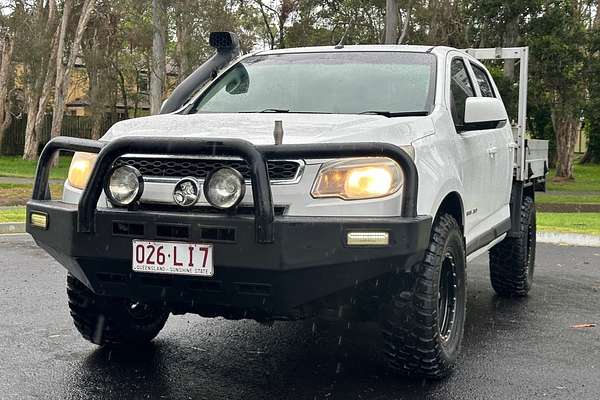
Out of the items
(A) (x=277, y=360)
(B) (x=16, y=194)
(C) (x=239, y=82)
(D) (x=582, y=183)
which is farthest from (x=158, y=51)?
(A) (x=277, y=360)

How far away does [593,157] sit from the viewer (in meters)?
51.4

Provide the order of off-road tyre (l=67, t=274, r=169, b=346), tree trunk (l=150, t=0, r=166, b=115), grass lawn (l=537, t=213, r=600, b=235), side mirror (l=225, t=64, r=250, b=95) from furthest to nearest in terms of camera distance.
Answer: tree trunk (l=150, t=0, r=166, b=115) → grass lawn (l=537, t=213, r=600, b=235) → side mirror (l=225, t=64, r=250, b=95) → off-road tyre (l=67, t=274, r=169, b=346)

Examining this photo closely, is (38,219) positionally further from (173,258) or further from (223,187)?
(223,187)

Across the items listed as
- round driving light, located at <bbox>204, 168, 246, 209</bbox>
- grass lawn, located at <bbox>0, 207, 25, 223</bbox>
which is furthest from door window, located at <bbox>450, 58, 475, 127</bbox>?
grass lawn, located at <bbox>0, 207, 25, 223</bbox>

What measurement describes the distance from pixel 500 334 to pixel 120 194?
2.94m

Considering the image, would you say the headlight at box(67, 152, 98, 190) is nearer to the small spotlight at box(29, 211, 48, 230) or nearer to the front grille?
the small spotlight at box(29, 211, 48, 230)

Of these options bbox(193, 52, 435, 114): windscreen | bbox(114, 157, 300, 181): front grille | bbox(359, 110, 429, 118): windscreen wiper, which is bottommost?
bbox(114, 157, 300, 181): front grille

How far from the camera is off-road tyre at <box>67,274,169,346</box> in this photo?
4773mm

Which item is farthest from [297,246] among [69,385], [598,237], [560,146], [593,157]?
[593,157]

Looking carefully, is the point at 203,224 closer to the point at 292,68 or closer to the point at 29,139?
the point at 292,68

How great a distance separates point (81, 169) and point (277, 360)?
1.56m

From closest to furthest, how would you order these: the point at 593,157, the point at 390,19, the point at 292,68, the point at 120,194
Result: 1. the point at 120,194
2. the point at 292,68
3. the point at 390,19
4. the point at 593,157

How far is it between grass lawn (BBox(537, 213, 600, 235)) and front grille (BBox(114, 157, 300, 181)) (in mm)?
9117

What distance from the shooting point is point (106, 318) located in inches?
191
